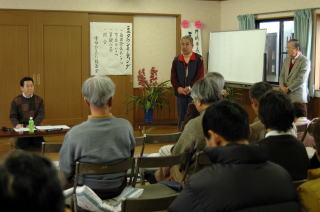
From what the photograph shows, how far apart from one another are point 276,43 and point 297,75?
1.33 metres

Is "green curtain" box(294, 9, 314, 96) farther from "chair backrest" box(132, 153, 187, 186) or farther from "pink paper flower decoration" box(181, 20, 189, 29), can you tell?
"chair backrest" box(132, 153, 187, 186)

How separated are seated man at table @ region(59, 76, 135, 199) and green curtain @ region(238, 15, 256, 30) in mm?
5942

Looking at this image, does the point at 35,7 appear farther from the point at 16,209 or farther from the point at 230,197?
the point at 16,209

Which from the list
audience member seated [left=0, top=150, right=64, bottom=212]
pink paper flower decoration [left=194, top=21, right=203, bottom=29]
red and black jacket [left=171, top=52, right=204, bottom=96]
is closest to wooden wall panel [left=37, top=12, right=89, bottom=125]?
pink paper flower decoration [left=194, top=21, right=203, bottom=29]

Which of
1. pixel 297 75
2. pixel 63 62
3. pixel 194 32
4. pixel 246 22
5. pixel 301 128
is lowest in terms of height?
pixel 301 128

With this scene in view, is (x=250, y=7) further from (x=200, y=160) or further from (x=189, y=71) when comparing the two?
(x=200, y=160)

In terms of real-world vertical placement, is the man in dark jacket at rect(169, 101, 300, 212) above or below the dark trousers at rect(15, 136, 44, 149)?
above

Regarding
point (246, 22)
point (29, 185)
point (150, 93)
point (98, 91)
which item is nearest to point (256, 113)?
point (98, 91)

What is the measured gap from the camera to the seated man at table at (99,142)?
2.78m

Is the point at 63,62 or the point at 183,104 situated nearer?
the point at 183,104

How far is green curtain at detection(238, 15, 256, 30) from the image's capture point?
27.5ft

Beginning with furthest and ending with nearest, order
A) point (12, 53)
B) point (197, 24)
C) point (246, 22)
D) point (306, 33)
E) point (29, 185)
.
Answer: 1. point (197, 24)
2. point (246, 22)
3. point (12, 53)
4. point (306, 33)
5. point (29, 185)

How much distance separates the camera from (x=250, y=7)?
28.0ft

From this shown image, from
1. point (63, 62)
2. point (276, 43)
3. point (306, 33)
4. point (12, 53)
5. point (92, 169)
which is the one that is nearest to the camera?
point (92, 169)
